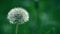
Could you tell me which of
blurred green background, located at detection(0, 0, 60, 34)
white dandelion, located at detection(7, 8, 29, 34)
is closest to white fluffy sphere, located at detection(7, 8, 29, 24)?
white dandelion, located at detection(7, 8, 29, 34)

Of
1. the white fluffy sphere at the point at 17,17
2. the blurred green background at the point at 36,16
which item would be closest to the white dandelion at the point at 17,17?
the white fluffy sphere at the point at 17,17

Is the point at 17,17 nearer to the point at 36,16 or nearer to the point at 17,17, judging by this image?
the point at 17,17

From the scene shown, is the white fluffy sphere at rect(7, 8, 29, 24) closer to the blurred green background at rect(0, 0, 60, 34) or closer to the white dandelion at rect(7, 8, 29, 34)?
the white dandelion at rect(7, 8, 29, 34)

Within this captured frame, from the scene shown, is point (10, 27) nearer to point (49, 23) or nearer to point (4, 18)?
point (4, 18)

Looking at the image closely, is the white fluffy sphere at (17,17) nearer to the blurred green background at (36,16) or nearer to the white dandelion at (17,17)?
the white dandelion at (17,17)

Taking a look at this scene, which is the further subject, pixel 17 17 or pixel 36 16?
pixel 36 16

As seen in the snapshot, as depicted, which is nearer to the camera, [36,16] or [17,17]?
[17,17]

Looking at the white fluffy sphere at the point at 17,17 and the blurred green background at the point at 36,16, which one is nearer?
the white fluffy sphere at the point at 17,17

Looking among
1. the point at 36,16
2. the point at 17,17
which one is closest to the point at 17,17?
the point at 17,17

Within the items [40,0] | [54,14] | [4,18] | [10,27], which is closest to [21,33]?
[10,27]
